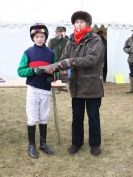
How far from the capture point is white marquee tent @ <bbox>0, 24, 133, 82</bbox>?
515 inches

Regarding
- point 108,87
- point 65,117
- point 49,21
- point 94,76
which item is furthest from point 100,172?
point 49,21

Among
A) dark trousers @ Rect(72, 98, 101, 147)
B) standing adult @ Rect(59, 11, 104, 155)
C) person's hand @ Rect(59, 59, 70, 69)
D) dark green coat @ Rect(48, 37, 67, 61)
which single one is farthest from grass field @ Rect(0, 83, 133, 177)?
dark green coat @ Rect(48, 37, 67, 61)

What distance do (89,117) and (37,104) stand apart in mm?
644

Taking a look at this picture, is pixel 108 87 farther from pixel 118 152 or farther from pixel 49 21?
pixel 118 152

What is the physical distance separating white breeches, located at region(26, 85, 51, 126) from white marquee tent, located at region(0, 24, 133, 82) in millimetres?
7960

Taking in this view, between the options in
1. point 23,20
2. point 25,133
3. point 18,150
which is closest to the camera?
point 18,150

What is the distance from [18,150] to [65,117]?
2.19m

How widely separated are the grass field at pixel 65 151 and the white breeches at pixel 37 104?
473 mm

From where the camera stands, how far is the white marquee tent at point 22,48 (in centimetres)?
1309

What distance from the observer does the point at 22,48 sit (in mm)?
13430

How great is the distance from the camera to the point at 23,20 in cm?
1270

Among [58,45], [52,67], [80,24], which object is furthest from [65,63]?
[58,45]

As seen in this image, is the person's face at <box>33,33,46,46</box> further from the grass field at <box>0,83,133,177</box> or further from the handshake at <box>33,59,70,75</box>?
the grass field at <box>0,83,133,177</box>

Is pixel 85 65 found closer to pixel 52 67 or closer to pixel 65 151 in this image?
pixel 52 67
